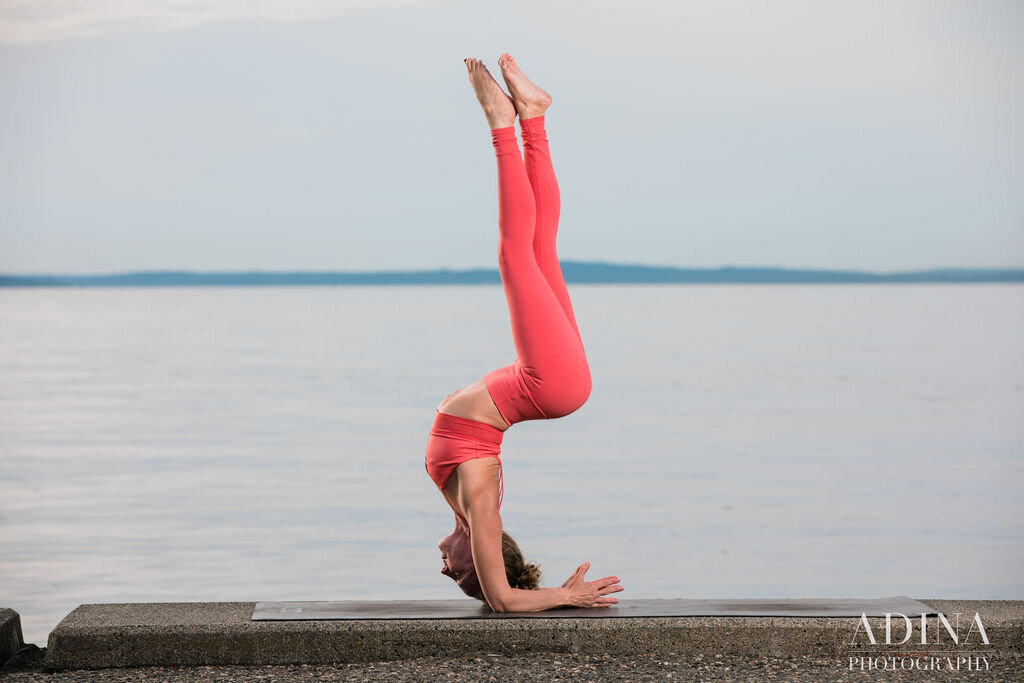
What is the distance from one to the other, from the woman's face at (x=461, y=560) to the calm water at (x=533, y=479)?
201cm

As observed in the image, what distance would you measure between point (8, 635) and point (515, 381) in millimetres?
1744

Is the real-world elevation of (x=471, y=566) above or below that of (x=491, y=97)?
below

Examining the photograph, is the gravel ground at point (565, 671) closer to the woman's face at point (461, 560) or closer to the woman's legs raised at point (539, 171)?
the woman's face at point (461, 560)

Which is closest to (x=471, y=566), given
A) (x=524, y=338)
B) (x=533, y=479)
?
(x=524, y=338)

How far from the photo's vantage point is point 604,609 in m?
3.74

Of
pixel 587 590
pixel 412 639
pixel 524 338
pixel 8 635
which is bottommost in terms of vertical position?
pixel 8 635

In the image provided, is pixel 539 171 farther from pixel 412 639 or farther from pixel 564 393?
pixel 412 639

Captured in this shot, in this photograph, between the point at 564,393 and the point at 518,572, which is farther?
the point at 518,572

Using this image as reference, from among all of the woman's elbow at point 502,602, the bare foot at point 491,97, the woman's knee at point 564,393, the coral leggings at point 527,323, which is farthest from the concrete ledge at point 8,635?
the bare foot at point 491,97

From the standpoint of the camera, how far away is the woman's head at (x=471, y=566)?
12.7 feet

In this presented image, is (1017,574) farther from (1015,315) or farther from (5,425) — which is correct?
(1015,315)

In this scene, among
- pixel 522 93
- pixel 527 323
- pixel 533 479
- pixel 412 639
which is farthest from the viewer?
pixel 533 479

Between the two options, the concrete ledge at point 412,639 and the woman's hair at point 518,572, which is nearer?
the concrete ledge at point 412,639

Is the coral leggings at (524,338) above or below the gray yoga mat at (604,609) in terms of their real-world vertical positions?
above
